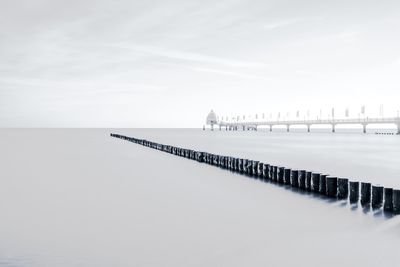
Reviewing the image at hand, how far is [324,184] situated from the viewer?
19891 millimetres

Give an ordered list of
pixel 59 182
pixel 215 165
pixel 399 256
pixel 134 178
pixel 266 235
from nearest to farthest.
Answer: pixel 399 256, pixel 266 235, pixel 59 182, pixel 134 178, pixel 215 165

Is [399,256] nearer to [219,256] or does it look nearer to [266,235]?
[266,235]

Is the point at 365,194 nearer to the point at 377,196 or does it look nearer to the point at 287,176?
the point at 377,196

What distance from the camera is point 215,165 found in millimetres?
35875

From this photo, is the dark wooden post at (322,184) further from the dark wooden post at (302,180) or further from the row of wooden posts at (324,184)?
the dark wooden post at (302,180)

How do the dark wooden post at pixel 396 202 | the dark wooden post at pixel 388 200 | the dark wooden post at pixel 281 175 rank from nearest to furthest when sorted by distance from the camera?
the dark wooden post at pixel 396 202
the dark wooden post at pixel 388 200
the dark wooden post at pixel 281 175

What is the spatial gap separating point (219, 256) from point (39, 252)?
15.6ft

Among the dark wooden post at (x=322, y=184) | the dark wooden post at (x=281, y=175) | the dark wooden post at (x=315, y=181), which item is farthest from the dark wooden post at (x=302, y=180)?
the dark wooden post at (x=281, y=175)

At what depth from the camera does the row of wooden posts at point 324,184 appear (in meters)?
15.4

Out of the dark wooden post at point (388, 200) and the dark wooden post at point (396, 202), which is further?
the dark wooden post at point (388, 200)

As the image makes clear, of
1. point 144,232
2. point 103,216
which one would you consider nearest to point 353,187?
point 144,232

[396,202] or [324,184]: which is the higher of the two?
[396,202]

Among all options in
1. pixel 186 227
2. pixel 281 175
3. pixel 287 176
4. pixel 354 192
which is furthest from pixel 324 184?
pixel 186 227

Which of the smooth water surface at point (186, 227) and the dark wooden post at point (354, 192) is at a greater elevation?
the dark wooden post at point (354, 192)
